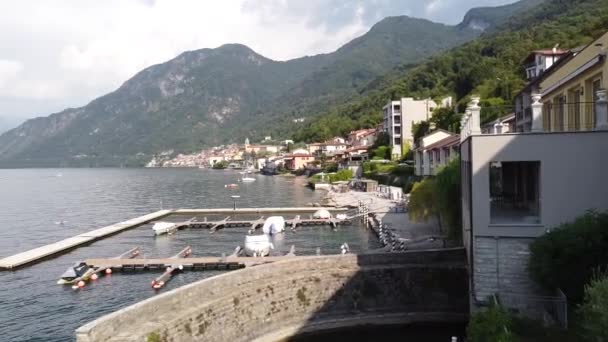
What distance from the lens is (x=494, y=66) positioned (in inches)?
4028

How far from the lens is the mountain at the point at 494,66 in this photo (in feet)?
246

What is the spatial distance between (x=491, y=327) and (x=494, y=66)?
97989mm

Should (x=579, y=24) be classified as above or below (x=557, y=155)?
above

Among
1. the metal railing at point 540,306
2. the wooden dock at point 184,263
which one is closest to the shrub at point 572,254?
the metal railing at point 540,306

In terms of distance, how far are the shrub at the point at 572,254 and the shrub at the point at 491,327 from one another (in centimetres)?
187

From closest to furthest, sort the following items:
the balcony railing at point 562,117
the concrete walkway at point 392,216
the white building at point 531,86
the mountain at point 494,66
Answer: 1. the balcony railing at point 562,117
2. the white building at point 531,86
3. the concrete walkway at point 392,216
4. the mountain at point 494,66

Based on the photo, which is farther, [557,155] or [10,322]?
[10,322]

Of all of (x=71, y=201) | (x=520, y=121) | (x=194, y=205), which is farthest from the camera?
(x=71, y=201)

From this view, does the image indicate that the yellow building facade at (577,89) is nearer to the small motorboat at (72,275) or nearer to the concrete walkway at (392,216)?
the concrete walkway at (392,216)

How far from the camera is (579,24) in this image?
90.4 m

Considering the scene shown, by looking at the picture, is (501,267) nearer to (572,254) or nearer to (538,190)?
(572,254)

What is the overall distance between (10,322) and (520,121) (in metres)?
33.3

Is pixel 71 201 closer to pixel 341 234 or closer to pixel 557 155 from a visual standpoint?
pixel 341 234

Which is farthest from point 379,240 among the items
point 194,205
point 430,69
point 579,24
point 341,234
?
point 430,69
